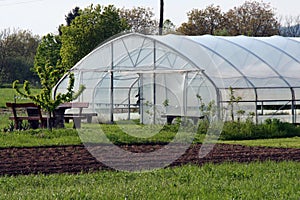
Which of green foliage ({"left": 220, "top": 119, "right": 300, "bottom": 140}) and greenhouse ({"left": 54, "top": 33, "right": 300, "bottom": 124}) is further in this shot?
greenhouse ({"left": 54, "top": 33, "right": 300, "bottom": 124})

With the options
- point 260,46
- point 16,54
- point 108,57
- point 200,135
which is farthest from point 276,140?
point 16,54

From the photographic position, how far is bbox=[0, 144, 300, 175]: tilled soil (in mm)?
13117

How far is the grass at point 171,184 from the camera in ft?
30.7

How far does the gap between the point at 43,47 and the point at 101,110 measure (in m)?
31.7

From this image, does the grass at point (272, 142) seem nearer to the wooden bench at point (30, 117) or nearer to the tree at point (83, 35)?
the wooden bench at point (30, 117)

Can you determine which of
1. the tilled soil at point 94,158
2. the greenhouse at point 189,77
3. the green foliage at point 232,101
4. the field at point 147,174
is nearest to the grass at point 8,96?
the greenhouse at point 189,77

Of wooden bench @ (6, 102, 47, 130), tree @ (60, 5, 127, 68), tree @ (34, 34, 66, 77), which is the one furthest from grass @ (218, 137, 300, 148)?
tree @ (34, 34, 66, 77)

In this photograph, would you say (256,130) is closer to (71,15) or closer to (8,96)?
(8,96)

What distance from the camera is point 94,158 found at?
1473 cm

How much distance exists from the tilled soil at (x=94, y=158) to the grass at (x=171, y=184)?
1.25 meters

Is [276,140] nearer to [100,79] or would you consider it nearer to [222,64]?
[222,64]

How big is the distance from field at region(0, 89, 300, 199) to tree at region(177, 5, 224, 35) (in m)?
45.4

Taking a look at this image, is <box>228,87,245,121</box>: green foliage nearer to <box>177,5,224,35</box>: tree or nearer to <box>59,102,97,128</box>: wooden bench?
<box>59,102,97,128</box>: wooden bench

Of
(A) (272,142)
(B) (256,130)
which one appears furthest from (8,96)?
(A) (272,142)
